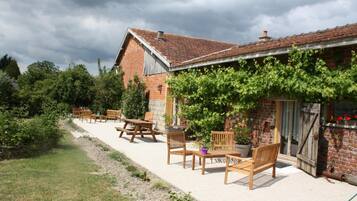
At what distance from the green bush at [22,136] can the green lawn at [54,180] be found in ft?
2.64

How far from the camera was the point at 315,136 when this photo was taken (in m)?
8.69

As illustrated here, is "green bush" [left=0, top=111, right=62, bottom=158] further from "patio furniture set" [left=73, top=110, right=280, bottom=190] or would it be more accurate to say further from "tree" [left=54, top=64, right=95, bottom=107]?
"tree" [left=54, top=64, right=95, bottom=107]

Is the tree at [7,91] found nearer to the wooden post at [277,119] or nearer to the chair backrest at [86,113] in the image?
the chair backrest at [86,113]

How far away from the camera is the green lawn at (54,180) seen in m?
6.39

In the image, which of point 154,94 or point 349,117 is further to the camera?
point 154,94

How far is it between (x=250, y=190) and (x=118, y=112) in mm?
17165

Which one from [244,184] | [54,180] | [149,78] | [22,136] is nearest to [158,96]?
[149,78]

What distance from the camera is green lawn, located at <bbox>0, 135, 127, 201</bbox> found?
252 inches

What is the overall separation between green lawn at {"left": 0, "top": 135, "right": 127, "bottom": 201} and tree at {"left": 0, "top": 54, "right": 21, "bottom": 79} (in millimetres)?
40238

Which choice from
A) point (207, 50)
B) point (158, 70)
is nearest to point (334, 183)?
point (158, 70)

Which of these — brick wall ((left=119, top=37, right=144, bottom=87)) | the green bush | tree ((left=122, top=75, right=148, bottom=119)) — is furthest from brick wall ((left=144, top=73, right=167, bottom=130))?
the green bush

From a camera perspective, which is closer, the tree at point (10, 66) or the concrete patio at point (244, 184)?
the concrete patio at point (244, 184)

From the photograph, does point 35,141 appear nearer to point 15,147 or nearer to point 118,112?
point 15,147

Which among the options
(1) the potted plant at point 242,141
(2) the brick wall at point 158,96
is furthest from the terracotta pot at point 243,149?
(2) the brick wall at point 158,96
